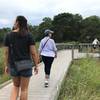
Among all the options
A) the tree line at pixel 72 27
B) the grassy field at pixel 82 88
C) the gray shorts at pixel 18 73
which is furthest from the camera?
the tree line at pixel 72 27

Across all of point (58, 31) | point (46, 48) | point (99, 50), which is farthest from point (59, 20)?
point (46, 48)

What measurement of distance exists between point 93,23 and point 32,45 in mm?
75810

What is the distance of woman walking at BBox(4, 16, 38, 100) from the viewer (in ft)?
30.0

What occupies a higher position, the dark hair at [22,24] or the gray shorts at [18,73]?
the dark hair at [22,24]

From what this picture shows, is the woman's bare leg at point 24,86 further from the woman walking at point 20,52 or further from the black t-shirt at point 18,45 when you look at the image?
the black t-shirt at point 18,45

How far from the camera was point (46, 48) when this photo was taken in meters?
14.1

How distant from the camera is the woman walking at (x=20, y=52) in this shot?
915cm

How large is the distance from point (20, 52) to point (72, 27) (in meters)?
78.7

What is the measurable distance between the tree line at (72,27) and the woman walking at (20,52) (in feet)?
217

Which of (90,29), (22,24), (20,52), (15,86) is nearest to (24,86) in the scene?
(15,86)

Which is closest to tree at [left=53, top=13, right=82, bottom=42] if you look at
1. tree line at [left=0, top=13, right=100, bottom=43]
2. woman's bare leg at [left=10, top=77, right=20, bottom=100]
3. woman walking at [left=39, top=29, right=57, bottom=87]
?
tree line at [left=0, top=13, right=100, bottom=43]

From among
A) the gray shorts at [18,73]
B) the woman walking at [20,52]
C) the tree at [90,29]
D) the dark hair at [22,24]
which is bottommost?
the tree at [90,29]

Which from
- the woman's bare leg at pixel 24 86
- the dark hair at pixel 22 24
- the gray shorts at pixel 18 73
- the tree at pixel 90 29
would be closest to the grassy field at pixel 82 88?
the woman's bare leg at pixel 24 86

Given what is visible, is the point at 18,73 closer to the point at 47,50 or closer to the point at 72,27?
Result: the point at 47,50
